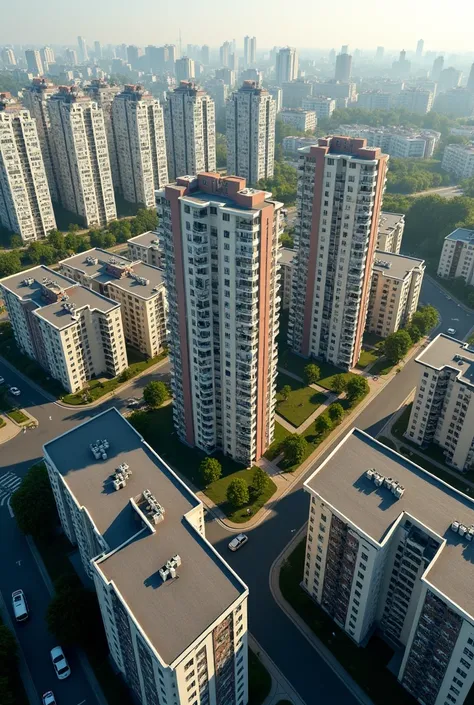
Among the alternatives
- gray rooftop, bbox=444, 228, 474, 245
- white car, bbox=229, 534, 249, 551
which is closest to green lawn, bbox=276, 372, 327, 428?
white car, bbox=229, 534, 249, 551

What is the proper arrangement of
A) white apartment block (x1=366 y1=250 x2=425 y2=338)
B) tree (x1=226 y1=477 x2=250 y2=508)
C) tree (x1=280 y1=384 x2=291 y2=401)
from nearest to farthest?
tree (x1=226 y1=477 x2=250 y2=508), tree (x1=280 y1=384 x2=291 y2=401), white apartment block (x1=366 y1=250 x2=425 y2=338)

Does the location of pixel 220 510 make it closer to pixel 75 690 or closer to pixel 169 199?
pixel 75 690

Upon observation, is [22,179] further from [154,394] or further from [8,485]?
[8,485]

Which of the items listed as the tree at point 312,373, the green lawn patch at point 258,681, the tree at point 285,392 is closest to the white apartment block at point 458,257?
the tree at point 312,373

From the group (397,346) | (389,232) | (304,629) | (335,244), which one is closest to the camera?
(304,629)

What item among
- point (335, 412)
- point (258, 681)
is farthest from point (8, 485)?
point (335, 412)

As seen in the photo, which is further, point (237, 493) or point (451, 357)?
point (451, 357)

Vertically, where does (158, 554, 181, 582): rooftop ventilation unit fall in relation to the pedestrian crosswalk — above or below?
above

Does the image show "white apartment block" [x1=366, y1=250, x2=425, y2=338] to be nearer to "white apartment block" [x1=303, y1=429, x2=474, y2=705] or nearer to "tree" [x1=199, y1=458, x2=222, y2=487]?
"white apartment block" [x1=303, y1=429, x2=474, y2=705]
